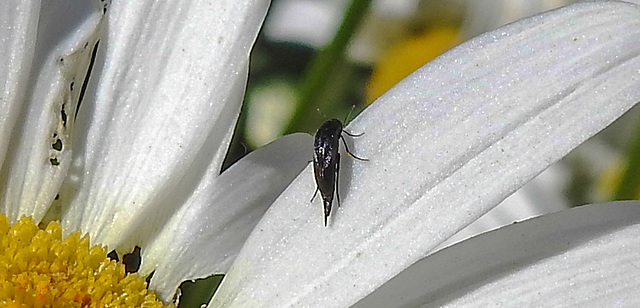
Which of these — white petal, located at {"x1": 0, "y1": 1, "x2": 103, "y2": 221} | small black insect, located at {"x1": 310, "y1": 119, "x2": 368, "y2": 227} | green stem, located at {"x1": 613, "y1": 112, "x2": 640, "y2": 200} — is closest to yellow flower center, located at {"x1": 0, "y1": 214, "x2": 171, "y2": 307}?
white petal, located at {"x1": 0, "y1": 1, "x2": 103, "y2": 221}

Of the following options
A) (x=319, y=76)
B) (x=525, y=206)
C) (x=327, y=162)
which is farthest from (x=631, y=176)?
(x=327, y=162)

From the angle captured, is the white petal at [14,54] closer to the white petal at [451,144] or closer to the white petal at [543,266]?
the white petal at [451,144]

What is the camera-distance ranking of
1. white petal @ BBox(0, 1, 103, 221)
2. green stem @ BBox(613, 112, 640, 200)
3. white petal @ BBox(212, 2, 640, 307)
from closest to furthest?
white petal @ BBox(212, 2, 640, 307)
white petal @ BBox(0, 1, 103, 221)
green stem @ BBox(613, 112, 640, 200)

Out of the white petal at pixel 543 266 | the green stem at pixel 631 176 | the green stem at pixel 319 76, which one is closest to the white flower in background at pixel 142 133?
the white petal at pixel 543 266

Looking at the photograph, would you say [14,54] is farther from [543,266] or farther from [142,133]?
[543,266]

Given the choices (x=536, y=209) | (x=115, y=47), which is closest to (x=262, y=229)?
(x=115, y=47)

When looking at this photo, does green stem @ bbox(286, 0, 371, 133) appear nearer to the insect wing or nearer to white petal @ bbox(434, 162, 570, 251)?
white petal @ bbox(434, 162, 570, 251)

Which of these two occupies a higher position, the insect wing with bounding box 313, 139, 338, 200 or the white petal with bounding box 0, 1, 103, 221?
the white petal with bounding box 0, 1, 103, 221
